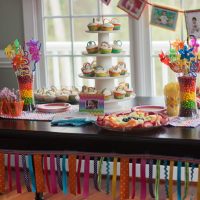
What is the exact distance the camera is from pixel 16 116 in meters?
3.08

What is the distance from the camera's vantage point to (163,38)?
428 cm

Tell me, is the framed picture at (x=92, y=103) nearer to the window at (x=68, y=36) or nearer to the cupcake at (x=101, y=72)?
the cupcake at (x=101, y=72)

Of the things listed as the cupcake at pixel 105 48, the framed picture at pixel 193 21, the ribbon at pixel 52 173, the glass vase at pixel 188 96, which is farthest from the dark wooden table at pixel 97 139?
the framed picture at pixel 193 21

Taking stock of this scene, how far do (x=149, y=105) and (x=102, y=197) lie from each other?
3.59 feet

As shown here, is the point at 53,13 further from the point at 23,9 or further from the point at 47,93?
the point at 47,93

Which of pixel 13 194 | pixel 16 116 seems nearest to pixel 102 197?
Answer: pixel 13 194

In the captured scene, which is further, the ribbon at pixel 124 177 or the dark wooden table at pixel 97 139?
the ribbon at pixel 124 177

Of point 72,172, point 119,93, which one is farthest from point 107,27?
point 72,172

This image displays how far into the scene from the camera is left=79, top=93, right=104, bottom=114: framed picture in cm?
298

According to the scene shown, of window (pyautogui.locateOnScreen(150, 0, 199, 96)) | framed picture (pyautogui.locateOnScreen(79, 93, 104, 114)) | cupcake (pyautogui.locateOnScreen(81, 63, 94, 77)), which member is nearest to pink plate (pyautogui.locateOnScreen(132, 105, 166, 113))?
framed picture (pyautogui.locateOnScreen(79, 93, 104, 114))

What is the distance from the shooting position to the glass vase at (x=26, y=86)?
10.5 ft

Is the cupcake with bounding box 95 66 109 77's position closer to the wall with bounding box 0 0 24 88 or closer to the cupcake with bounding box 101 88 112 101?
the cupcake with bounding box 101 88 112 101

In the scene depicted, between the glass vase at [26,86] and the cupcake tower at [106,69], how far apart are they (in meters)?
0.34

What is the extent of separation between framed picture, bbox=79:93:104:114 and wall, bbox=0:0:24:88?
176 cm
